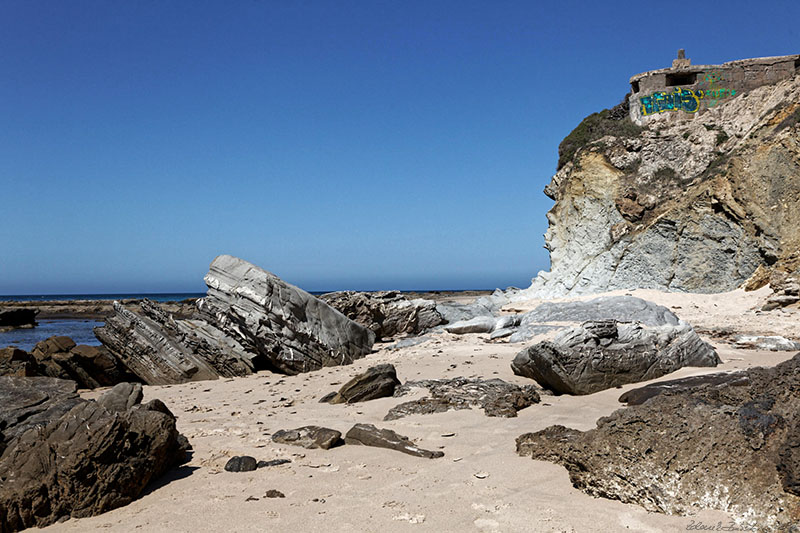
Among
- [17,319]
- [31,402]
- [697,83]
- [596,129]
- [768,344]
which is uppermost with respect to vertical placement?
[697,83]

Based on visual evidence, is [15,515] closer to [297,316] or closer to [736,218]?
[297,316]

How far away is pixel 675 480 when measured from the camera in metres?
3.00

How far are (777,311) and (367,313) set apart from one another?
1005 centimetres

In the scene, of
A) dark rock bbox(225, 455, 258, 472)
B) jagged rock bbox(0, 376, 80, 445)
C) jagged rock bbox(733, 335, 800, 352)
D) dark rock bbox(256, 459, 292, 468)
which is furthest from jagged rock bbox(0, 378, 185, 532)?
jagged rock bbox(733, 335, 800, 352)

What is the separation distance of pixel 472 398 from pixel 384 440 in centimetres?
186

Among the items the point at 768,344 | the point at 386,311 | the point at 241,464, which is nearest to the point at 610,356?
Result: the point at 768,344

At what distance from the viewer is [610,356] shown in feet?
20.6

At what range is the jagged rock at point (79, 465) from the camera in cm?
329

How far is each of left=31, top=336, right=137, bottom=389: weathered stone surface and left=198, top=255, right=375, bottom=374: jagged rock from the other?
178cm

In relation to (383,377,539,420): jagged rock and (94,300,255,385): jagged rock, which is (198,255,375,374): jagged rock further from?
(383,377,539,420): jagged rock

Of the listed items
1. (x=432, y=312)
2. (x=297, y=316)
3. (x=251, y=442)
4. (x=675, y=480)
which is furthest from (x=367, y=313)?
(x=675, y=480)

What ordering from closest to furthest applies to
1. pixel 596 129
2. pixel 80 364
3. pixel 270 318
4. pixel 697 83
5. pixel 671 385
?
1. pixel 671 385
2. pixel 80 364
3. pixel 270 318
4. pixel 697 83
5. pixel 596 129

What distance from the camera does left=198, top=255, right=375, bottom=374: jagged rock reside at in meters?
9.78

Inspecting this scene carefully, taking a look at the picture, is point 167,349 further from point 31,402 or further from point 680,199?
point 680,199
